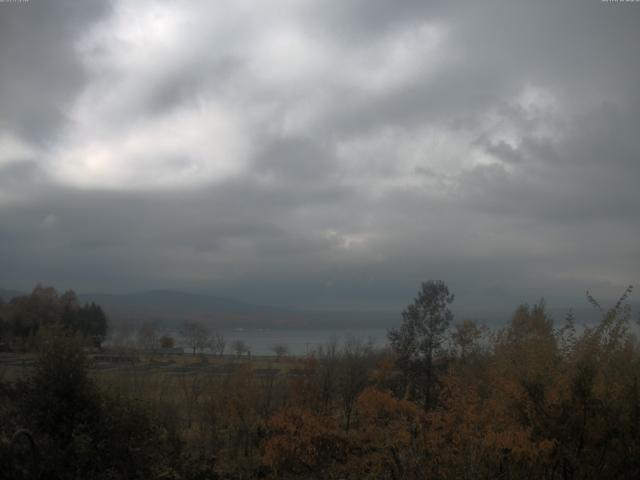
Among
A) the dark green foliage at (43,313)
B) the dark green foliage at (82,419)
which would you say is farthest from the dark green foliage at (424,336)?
the dark green foliage at (43,313)

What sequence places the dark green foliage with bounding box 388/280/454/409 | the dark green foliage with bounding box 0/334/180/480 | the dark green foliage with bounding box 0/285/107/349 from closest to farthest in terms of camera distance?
the dark green foliage with bounding box 0/334/180/480 < the dark green foliage with bounding box 388/280/454/409 < the dark green foliage with bounding box 0/285/107/349

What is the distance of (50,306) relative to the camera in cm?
8031

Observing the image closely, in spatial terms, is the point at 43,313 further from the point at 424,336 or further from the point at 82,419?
the point at 82,419

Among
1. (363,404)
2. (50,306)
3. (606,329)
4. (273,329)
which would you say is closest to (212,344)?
(50,306)

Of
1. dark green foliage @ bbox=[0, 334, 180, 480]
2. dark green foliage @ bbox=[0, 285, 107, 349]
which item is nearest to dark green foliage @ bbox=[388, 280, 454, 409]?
dark green foliage @ bbox=[0, 334, 180, 480]

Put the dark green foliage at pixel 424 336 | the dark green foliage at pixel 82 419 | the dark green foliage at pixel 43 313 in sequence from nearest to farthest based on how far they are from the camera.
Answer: the dark green foliage at pixel 82 419
the dark green foliage at pixel 424 336
the dark green foliage at pixel 43 313

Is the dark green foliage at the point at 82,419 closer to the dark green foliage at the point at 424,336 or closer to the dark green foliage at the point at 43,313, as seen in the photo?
the dark green foliage at the point at 424,336

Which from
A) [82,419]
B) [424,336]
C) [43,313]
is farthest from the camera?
[43,313]

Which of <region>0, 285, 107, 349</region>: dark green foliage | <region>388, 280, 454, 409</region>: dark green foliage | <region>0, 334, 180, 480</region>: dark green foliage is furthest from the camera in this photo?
<region>0, 285, 107, 349</region>: dark green foliage

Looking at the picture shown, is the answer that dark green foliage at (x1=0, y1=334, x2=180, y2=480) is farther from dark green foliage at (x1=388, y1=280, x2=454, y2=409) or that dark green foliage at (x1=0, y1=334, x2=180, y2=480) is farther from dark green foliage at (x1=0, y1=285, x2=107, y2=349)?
dark green foliage at (x1=0, y1=285, x2=107, y2=349)

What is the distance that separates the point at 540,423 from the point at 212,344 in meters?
79.4

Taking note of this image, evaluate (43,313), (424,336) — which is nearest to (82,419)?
(424,336)

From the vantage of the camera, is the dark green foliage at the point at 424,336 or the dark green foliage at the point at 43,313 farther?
the dark green foliage at the point at 43,313

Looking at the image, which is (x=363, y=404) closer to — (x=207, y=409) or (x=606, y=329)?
(x=207, y=409)
